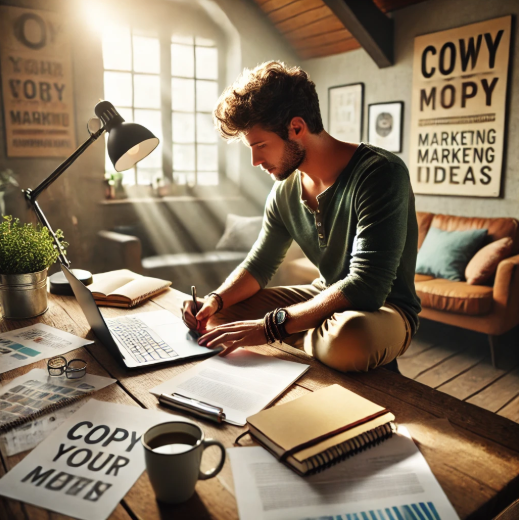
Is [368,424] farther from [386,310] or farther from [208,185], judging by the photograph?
[208,185]

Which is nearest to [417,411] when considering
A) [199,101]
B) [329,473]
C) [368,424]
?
[368,424]

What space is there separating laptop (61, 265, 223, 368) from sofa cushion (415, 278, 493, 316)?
2148 mm

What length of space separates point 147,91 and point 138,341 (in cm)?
405

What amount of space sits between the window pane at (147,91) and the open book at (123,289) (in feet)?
10.9

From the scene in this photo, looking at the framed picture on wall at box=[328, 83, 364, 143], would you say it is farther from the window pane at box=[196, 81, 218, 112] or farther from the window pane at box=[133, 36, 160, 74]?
the window pane at box=[133, 36, 160, 74]

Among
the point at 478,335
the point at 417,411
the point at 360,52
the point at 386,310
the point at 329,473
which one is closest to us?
the point at 329,473

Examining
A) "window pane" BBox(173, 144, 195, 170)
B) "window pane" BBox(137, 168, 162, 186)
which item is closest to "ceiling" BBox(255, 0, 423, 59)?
"window pane" BBox(173, 144, 195, 170)

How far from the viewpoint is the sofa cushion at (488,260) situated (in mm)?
3143

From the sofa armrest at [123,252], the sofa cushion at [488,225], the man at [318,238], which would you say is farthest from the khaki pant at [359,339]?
the sofa armrest at [123,252]

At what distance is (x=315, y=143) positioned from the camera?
66.5 inches

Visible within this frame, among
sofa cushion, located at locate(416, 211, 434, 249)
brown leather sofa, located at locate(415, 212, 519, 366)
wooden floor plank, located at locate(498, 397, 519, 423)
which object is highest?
sofa cushion, located at locate(416, 211, 434, 249)

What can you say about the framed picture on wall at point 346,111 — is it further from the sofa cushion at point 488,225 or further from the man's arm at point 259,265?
the man's arm at point 259,265

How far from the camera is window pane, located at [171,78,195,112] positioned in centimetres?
496

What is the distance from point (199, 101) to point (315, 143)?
3755 mm
